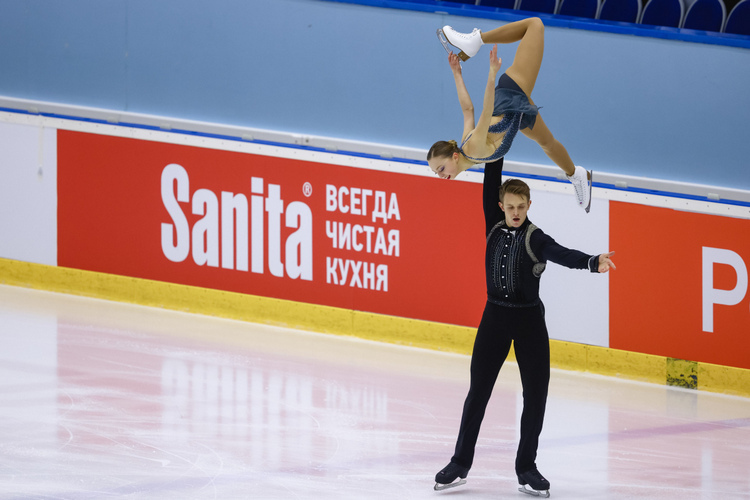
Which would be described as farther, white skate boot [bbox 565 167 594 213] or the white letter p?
the white letter p

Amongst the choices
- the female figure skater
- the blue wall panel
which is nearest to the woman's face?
the female figure skater

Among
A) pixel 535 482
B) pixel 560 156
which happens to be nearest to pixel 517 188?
pixel 560 156

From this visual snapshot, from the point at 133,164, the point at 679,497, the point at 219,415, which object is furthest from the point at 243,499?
the point at 133,164

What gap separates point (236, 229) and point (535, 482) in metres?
4.34

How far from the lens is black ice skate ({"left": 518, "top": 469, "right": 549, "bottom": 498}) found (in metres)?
6.20

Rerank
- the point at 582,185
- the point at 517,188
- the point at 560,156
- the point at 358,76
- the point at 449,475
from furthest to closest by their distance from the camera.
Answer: the point at 358,76 → the point at 582,185 → the point at 560,156 → the point at 449,475 → the point at 517,188

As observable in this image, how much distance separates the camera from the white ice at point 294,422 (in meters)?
6.43

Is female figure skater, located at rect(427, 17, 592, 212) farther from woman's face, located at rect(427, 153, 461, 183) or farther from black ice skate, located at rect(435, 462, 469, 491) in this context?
black ice skate, located at rect(435, 462, 469, 491)

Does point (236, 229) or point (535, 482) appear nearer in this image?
point (535, 482)

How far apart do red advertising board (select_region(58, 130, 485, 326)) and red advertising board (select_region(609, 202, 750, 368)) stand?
108 centimetres

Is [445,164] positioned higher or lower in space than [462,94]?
lower

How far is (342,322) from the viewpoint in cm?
952

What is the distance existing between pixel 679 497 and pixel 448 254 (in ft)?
10.6

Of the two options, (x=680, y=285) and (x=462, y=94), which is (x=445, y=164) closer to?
(x=462, y=94)
